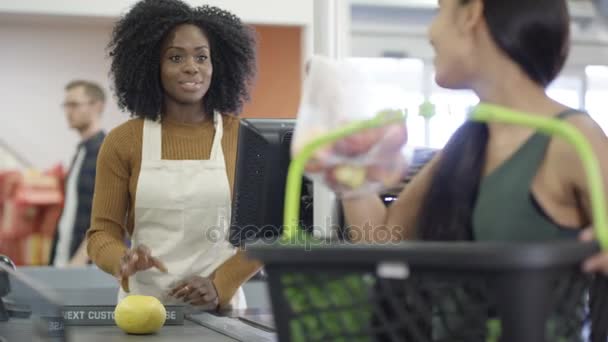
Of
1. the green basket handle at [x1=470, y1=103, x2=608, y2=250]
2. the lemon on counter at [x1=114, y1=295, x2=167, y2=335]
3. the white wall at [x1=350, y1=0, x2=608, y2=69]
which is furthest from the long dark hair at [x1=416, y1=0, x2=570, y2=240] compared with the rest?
the white wall at [x1=350, y1=0, x2=608, y2=69]

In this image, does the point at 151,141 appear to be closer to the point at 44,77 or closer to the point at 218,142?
the point at 218,142

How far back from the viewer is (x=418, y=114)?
3.87ft

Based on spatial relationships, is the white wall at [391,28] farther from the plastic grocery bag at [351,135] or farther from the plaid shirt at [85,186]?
the plastic grocery bag at [351,135]

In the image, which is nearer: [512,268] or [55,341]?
[512,268]

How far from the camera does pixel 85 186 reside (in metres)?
5.14

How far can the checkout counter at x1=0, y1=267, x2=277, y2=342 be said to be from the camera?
1111 mm

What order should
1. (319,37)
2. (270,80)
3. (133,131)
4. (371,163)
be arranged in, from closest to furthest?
1. (371,163)
2. (319,37)
3. (133,131)
4. (270,80)

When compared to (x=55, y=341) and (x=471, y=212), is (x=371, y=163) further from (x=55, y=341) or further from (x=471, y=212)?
(x=55, y=341)

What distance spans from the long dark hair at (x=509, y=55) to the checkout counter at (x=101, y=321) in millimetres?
456

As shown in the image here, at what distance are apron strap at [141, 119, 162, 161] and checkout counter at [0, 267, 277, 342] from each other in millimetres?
370

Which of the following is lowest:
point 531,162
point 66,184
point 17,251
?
point 17,251

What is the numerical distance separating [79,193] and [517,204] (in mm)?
4370

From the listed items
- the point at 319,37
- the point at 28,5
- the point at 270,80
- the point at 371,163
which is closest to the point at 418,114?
the point at 371,163

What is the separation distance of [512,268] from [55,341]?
560 millimetres
